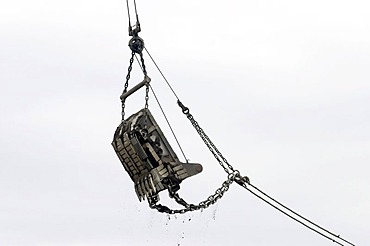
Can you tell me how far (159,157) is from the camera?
34.1m

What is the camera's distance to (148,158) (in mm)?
34156

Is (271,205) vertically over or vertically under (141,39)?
under

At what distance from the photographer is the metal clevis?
3388 cm

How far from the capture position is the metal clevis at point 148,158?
3388cm

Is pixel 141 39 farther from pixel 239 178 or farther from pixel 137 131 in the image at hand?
pixel 239 178

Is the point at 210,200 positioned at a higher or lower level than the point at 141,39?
lower

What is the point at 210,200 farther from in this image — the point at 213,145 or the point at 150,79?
the point at 150,79

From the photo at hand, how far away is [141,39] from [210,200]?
217 inches

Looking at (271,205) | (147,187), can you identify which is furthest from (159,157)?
(271,205)

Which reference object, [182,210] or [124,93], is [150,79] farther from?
[182,210]

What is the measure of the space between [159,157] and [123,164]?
4.31ft

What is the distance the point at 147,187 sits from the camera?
3400 cm

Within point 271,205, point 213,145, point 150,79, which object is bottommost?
point 271,205

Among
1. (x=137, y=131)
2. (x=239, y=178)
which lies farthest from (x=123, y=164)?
(x=239, y=178)
